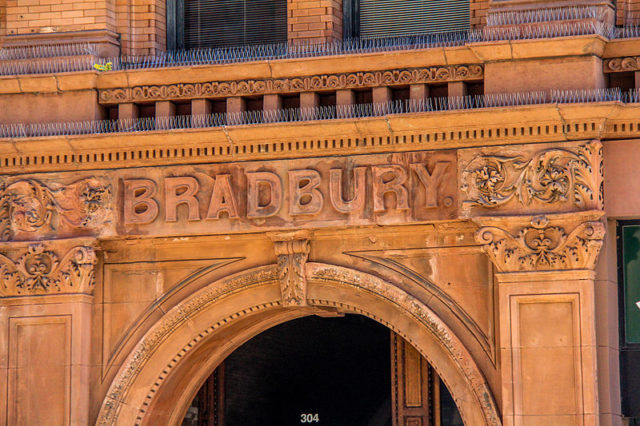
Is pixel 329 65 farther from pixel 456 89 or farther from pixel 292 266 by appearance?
pixel 292 266

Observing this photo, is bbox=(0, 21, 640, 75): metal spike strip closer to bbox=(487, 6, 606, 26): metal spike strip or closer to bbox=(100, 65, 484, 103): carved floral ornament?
bbox=(487, 6, 606, 26): metal spike strip

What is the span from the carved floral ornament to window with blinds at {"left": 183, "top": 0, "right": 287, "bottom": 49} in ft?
4.03

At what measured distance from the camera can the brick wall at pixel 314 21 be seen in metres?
18.4

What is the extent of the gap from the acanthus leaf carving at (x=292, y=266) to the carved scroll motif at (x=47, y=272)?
85.6 inches

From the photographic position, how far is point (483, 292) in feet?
55.9

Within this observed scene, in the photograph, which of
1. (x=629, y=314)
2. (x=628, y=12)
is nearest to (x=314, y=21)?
(x=628, y=12)

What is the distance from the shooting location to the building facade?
54.5 ft

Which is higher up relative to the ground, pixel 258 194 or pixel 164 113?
pixel 164 113

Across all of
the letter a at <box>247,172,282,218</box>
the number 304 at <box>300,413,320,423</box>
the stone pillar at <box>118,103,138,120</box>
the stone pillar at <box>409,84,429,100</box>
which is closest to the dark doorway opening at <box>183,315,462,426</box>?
the number 304 at <box>300,413,320,423</box>

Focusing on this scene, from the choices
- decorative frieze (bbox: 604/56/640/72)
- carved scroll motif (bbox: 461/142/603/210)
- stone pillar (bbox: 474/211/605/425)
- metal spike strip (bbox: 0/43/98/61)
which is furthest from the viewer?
metal spike strip (bbox: 0/43/98/61)

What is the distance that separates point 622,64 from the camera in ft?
55.7

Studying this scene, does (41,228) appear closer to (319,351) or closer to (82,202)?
(82,202)

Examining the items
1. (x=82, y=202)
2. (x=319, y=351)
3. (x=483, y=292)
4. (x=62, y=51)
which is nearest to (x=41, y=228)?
(x=82, y=202)

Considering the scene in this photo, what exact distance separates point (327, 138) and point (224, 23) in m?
2.67
